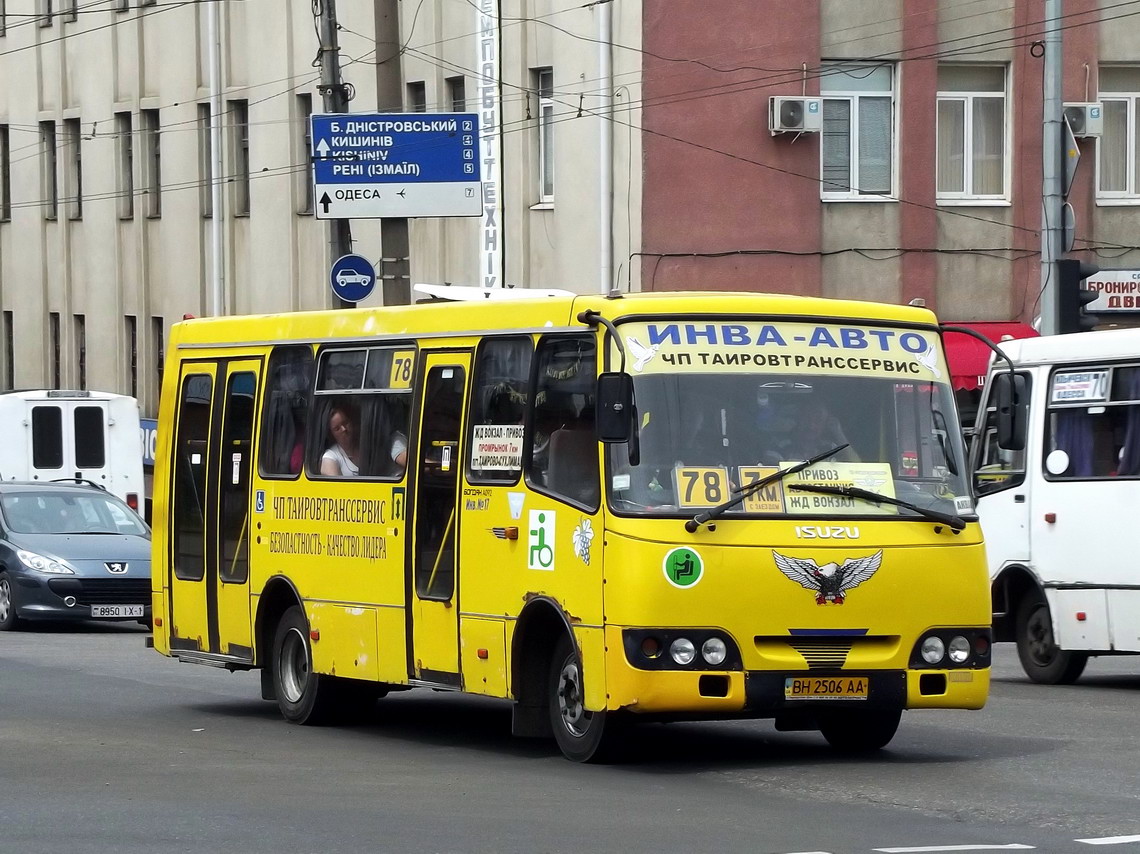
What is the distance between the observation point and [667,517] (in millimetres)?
11273

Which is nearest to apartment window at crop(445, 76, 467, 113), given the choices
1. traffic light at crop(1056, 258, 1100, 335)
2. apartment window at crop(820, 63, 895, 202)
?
apartment window at crop(820, 63, 895, 202)

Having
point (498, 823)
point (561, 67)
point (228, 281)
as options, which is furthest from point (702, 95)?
point (498, 823)

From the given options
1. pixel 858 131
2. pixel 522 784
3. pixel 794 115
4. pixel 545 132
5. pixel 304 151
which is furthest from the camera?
pixel 304 151

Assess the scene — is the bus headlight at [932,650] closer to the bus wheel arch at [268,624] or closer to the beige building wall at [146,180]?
the bus wheel arch at [268,624]

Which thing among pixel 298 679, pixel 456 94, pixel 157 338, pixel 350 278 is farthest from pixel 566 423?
pixel 157 338

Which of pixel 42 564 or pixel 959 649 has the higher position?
pixel 959 649

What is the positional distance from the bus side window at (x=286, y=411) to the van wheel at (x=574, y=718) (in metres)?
3.02

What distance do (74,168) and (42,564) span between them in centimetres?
2478

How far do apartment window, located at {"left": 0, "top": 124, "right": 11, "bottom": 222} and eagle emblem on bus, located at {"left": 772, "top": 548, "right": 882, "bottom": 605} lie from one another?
42.3 metres

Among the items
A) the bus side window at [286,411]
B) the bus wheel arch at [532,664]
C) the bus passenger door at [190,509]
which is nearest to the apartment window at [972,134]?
the bus passenger door at [190,509]

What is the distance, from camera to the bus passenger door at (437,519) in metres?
12.8

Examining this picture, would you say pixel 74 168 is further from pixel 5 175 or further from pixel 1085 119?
pixel 1085 119

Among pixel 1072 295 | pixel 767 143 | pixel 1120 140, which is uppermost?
pixel 1120 140

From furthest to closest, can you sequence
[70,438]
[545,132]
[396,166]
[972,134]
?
[545,132], [972,134], [70,438], [396,166]
